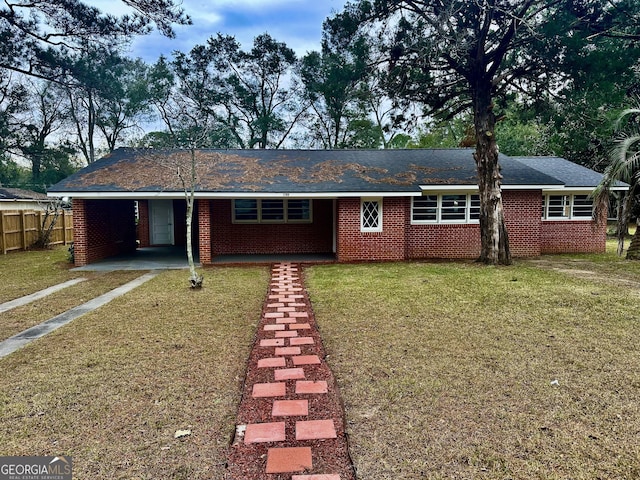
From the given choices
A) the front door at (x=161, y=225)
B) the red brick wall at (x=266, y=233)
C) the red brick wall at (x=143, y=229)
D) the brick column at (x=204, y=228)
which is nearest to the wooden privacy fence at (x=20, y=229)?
the red brick wall at (x=143, y=229)

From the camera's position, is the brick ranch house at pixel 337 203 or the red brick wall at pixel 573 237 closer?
the brick ranch house at pixel 337 203

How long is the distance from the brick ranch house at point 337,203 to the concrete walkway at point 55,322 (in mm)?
3823

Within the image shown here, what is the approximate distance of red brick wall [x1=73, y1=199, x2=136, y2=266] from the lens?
1120 cm

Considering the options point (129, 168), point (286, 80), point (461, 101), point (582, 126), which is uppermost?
point (286, 80)

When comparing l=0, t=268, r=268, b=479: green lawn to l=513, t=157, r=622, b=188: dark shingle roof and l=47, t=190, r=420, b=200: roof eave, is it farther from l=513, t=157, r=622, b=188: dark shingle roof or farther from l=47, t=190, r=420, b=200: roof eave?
l=513, t=157, r=622, b=188: dark shingle roof

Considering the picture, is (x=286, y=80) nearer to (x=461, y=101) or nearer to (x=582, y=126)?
(x=461, y=101)

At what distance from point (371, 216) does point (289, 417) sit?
29.6 ft

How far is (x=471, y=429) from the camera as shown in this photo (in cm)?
273

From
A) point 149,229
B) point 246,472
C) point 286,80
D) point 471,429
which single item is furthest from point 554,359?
point 286,80

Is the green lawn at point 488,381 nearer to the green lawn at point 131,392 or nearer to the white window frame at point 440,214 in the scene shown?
the green lawn at point 131,392

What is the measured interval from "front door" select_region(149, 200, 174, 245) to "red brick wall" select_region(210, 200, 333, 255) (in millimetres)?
4136

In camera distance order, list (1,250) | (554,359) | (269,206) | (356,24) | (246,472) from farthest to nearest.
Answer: (1,250)
(269,206)
(356,24)
(554,359)
(246,472)

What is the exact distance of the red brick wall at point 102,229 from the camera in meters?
11.2

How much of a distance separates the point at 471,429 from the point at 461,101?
39.2 feet
